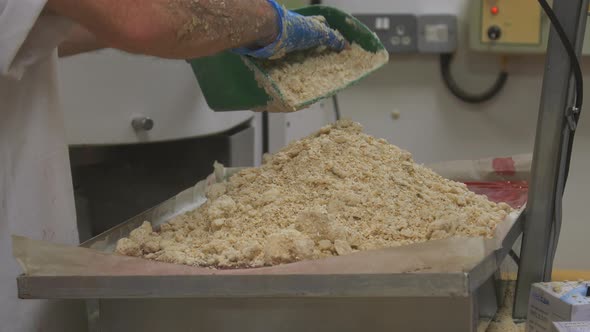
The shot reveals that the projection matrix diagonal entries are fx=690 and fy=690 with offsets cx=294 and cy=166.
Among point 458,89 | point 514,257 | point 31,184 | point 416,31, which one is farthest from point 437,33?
point 31,184

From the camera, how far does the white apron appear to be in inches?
32.7

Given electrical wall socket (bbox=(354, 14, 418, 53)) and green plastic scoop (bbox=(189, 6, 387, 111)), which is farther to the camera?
electrical wall socket (bbox=(354, 14, 418, 53))

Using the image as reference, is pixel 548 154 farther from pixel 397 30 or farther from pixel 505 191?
pixel 397 30

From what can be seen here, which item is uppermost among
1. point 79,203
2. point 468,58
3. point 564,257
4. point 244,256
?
point 468,58

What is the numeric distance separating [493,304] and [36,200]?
2.00 feet

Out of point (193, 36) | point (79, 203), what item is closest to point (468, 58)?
point (79, 203)

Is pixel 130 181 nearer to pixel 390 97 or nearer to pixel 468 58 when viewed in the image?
pixel 390 97

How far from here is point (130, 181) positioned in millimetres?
A: 1707

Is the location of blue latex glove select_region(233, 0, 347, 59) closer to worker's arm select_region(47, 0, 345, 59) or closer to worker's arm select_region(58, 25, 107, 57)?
worker's arm select_region(47, 0, 345, 59)

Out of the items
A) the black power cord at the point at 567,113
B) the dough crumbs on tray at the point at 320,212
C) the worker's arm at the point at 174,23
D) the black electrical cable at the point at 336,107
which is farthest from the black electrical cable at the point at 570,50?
the black electrical cable at the point at 336,107

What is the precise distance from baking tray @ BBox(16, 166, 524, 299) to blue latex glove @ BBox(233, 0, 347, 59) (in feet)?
1.33

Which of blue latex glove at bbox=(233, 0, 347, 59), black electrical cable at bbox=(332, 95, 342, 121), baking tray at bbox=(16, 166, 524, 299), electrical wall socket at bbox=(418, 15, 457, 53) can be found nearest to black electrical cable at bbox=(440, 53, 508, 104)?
electrical wall socket at bbox=(418, 15, 457, 53)

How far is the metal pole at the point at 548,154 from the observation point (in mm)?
797

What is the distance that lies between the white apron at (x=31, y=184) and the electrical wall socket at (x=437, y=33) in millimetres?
1300
